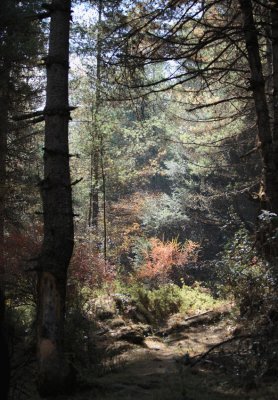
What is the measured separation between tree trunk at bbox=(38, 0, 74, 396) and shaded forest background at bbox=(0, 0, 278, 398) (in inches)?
0.7

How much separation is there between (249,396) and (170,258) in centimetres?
1439

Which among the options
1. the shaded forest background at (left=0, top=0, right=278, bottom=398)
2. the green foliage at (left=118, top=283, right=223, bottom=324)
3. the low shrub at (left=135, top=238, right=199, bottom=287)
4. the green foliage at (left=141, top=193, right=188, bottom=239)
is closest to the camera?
the shaded forest background at (left=0, top=0, right=278, bottom=398)

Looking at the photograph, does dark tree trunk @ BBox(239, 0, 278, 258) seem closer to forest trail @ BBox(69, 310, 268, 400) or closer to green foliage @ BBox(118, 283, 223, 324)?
forest trail @ BBox(69, 310, 268, 400)

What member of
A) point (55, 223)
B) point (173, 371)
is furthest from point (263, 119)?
point (173, 371)

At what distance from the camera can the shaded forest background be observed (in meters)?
5.38

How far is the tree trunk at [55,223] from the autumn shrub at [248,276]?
2.84m

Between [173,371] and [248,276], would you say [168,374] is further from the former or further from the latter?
[248,276]

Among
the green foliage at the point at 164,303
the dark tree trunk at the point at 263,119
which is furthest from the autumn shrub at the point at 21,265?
the dark tree trunk at the point at 263,119

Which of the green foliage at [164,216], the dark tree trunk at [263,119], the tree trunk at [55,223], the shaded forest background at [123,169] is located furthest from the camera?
the green foliage at [164,216]

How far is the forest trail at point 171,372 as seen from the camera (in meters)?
4.88

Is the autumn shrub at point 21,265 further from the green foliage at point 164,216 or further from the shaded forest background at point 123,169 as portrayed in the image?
the green foliage at point 164,216

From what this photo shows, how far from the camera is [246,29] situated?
22.7ft

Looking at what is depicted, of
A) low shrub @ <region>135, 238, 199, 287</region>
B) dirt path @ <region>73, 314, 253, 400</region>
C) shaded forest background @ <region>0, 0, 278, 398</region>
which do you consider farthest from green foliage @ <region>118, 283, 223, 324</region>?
low shrub @ <region>135, 238, 199, 287</region>

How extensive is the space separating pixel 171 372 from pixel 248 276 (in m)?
1.87
